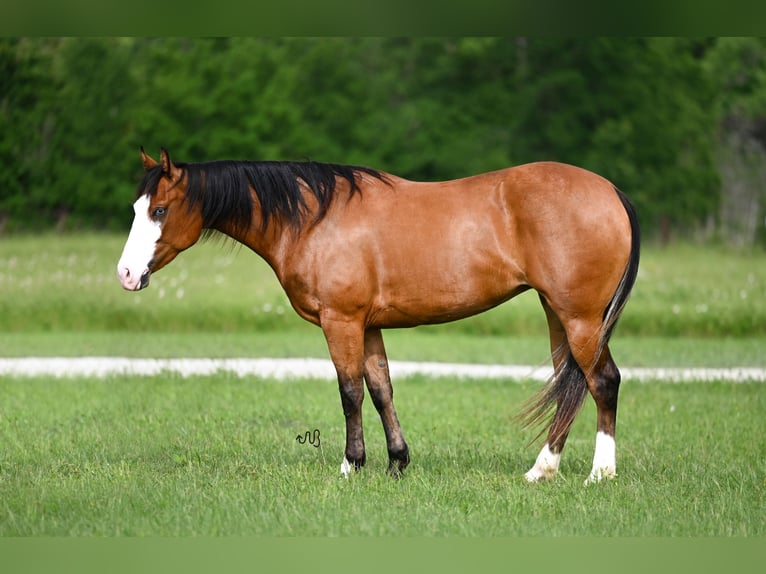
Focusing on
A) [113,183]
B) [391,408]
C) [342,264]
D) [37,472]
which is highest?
[113,183]

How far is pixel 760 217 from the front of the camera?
24.8 m

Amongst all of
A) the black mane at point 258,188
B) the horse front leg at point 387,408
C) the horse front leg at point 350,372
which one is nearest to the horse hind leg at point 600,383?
the horse front leg at point 387,408

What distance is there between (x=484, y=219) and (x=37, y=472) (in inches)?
142

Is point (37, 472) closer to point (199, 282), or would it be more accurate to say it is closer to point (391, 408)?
point (391, 408)

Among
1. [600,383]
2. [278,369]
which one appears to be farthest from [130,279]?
[278,369]

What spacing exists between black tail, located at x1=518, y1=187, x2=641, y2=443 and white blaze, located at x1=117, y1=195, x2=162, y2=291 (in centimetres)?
272

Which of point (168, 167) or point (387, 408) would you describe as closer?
point (168, 167)

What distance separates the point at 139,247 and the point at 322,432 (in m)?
2.93

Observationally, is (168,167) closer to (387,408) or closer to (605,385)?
(387,408)

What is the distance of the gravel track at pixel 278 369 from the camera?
12.2 meters

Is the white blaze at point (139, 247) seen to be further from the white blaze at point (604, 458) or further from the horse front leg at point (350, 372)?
the white blaze at point (604, 458)

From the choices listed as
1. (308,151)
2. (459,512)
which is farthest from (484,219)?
(308,151)

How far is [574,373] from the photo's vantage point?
22.4ft
